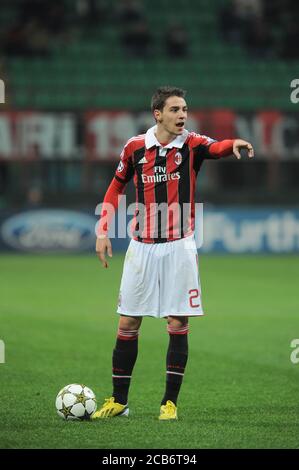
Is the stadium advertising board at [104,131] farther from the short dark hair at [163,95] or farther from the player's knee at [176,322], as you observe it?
the player's knee at [176,322]

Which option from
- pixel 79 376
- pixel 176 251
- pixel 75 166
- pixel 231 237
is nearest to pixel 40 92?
pixel 75 166

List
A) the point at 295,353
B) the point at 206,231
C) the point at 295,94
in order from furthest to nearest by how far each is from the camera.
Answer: the point at 206,231, the point at 295,94, the point at 295,353

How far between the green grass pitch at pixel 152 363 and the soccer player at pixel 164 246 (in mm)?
386

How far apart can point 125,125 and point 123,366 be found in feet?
50.1

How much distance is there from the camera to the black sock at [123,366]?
23.2 feet

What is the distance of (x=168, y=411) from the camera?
A: 6.84 m

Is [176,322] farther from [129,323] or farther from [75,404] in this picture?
[75,404]

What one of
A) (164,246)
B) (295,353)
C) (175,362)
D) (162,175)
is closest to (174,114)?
(162,175)

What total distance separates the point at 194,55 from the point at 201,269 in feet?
28.6

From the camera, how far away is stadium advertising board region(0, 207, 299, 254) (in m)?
21.8

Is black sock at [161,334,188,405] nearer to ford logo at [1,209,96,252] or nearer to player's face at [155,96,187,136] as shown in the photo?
player's face at [155,96,187,136]

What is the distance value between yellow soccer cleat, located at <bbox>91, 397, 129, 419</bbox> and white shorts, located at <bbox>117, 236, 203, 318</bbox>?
0.63m
